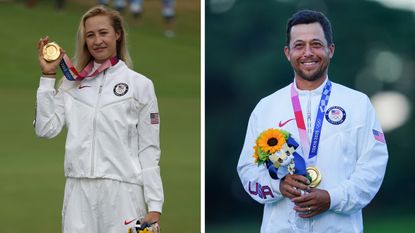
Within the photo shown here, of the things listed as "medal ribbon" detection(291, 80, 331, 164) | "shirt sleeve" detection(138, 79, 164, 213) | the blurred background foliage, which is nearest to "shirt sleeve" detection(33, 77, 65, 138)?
"shirt sleeve" detection(138, 79, 164, 213)

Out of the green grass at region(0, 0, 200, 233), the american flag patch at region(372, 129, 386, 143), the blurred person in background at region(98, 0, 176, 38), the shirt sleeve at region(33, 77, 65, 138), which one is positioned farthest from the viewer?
the blurred person in background at region(98, 0, 176, 38)

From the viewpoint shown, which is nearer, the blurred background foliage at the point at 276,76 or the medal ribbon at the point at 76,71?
the medal ribbon at the point at 76,71

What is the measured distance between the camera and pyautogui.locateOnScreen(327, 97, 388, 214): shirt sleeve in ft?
13.3

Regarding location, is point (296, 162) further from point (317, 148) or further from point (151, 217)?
point (151, 217)

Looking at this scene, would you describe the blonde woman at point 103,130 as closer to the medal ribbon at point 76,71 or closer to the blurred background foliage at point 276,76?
the medal ribbon at point 76,71

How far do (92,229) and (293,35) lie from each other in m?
1.32

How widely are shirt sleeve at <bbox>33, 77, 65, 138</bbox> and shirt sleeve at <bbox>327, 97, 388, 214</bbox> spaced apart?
1268 mm

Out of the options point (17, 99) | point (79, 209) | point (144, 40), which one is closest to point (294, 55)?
point (79, 209)

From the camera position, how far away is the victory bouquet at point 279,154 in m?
4.04

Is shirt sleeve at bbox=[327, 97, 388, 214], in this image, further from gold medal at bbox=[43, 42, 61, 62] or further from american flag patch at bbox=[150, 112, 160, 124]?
gold medal at bbox=[43, 42, 61, 62]

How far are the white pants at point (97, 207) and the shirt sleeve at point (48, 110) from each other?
0.84 ft

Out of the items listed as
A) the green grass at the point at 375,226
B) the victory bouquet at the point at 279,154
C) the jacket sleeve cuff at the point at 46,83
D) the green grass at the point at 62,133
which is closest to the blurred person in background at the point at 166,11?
the green grass at the point at 62,133

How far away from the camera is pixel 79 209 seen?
404 cm

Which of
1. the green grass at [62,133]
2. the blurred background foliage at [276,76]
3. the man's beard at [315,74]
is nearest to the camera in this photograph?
the man's beard at [315,74]
